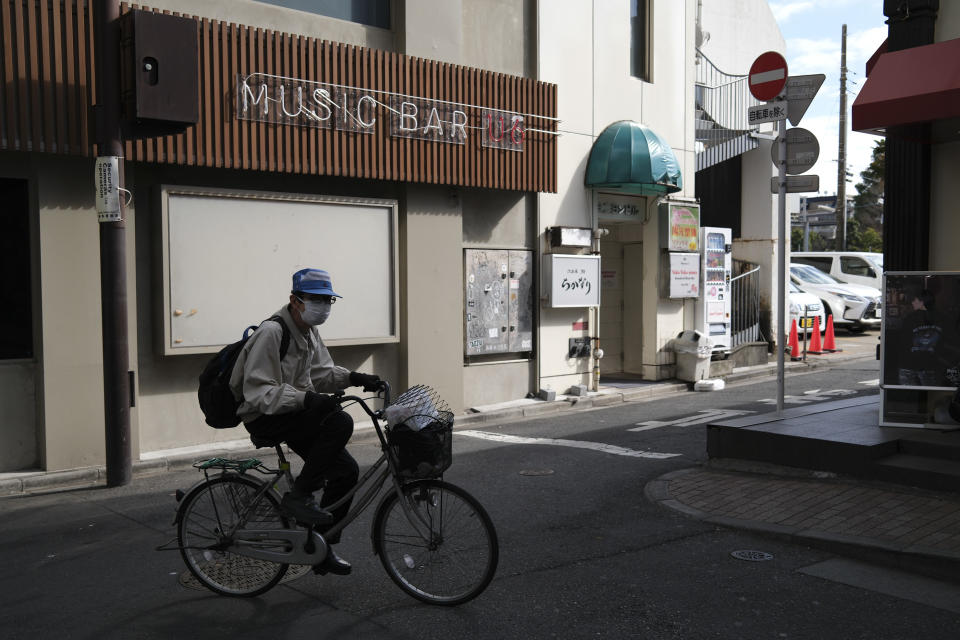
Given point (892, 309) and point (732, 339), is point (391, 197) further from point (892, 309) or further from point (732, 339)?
point (732, 339)

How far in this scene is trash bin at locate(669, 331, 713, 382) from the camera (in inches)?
588

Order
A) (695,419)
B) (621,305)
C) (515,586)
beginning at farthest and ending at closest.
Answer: (621,305) → (695,419) → (515,586)

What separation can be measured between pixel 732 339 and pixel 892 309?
30.5 feet

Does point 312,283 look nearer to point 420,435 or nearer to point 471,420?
point 420,435

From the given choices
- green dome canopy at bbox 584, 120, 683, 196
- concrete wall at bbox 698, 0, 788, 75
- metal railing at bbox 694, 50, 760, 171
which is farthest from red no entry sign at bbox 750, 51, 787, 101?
concrete wall at bbox 698, 0, 788, 75

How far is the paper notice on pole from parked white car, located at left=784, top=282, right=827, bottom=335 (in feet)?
47.6

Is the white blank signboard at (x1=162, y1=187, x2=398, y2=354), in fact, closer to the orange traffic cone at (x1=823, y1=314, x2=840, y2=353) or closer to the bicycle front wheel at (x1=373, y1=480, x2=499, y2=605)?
the bicycle front wheel at (x1=373, y1=480, x2=499, y2=605)

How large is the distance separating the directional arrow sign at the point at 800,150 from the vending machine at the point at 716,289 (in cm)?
679

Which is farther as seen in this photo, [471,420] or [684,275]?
[684,275]

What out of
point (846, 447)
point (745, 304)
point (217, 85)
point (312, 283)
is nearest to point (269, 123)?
point (217, 85)

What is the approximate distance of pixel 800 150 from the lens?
8.82 metres

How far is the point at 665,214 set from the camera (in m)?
15.0

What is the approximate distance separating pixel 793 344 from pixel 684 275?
13.3 feet

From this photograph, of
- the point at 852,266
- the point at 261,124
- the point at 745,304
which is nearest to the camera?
the point at 261,124
